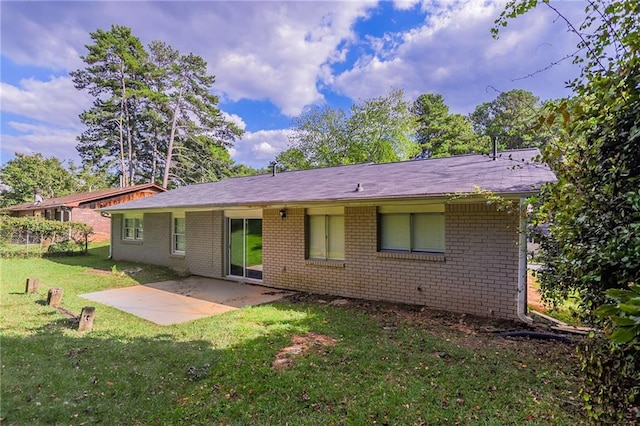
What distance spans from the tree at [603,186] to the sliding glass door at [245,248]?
9.50 metres

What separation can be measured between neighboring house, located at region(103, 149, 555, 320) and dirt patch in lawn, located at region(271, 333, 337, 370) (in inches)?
119

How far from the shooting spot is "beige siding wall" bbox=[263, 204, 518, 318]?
6746 millimetres

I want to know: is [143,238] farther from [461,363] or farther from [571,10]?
[571,10]

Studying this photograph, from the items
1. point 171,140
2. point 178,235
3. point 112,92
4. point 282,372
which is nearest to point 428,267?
point 282,372

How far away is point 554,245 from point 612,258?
1.52m

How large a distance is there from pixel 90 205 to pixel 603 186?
26528 mm

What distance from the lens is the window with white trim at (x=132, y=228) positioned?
16.1 m

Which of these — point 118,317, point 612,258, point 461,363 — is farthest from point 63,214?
point 612,258

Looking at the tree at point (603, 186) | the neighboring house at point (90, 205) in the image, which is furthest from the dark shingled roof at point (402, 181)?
the neighboring house at point (90, 205)

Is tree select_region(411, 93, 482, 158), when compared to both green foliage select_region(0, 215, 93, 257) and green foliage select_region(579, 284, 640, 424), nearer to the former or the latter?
green foliage select_region(0, 215, 93, 257)

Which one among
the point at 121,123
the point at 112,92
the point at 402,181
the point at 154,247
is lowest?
the point at 154,247

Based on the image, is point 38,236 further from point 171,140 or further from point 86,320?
point 171,140

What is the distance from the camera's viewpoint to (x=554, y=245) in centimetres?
299

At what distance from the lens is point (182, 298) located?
29.0 feet
